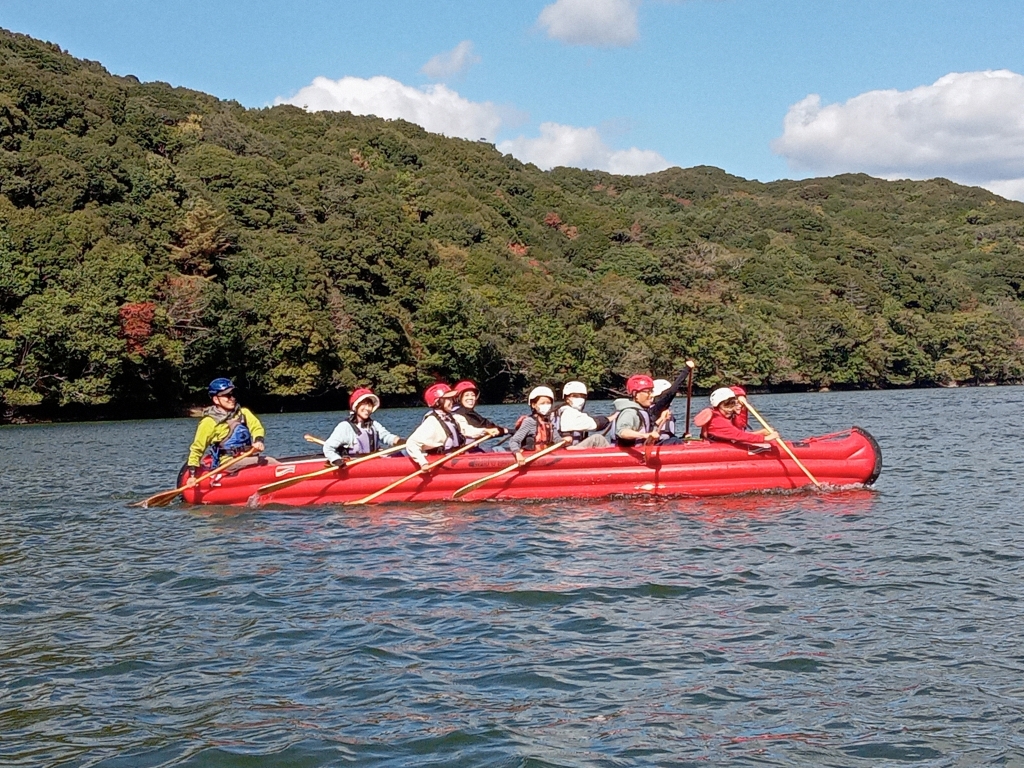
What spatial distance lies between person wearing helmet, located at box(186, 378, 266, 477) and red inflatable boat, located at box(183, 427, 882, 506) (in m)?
0.73

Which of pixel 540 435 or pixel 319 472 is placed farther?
pixel 540 435

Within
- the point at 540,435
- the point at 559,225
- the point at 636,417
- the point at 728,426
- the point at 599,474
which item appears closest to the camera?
the point at 636,417

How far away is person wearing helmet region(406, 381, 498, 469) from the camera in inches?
554

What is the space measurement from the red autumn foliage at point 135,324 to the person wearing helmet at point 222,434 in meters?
30.6

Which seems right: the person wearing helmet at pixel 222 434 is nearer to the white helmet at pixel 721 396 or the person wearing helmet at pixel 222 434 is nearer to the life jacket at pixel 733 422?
the life jacket at pixel 733 422

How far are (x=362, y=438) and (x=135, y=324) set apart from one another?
3255 cm

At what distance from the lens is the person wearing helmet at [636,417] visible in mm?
13641

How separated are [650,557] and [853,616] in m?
2.53

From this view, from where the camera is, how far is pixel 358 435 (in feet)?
48.1

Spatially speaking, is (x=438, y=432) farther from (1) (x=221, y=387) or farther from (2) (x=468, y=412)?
(1) (x=221, y=387)

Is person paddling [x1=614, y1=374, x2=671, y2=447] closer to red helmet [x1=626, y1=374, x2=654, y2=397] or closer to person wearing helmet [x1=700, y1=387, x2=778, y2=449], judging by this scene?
red helmet [x1=626, y1=374, x2=654, y2=397]

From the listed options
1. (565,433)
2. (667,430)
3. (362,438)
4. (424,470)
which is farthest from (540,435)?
(362,438)

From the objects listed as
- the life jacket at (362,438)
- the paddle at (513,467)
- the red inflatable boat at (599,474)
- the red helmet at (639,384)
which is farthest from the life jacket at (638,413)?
the life jacket at (362,438)

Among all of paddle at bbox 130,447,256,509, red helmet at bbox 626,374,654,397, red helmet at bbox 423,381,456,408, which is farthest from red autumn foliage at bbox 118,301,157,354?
red helmet at bbox 626,374,654,397
